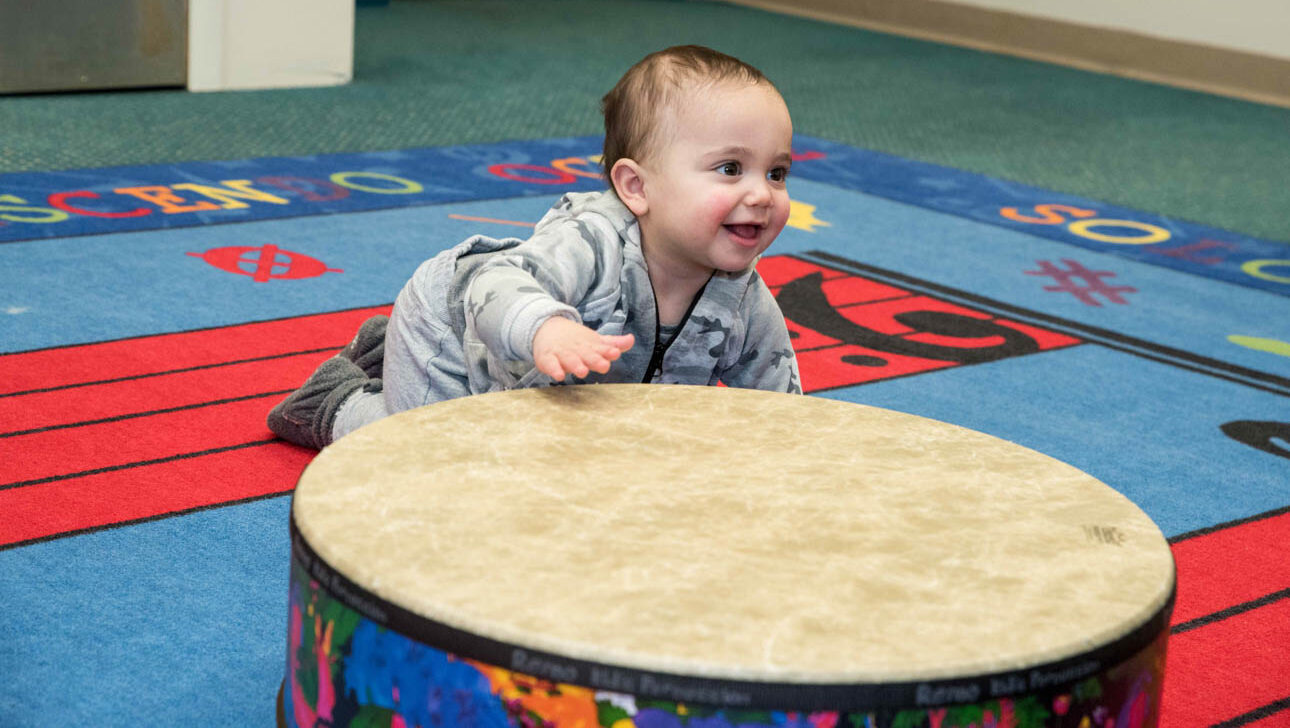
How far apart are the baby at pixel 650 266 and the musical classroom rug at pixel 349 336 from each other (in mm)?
248

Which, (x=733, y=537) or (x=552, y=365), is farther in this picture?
(x=552, y=365)

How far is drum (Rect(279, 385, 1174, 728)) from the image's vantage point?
2.12 feet

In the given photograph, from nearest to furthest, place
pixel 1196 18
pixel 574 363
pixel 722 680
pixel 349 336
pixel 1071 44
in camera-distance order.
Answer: pixel 722 680 < pixel 574 363 < pixel 349 336 < pixel 1196 18 < pixel 1071 44

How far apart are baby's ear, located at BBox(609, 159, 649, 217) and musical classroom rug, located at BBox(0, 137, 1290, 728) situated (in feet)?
1.43

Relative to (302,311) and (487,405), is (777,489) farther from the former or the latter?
(302,311)

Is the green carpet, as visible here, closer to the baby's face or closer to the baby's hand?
the baby's face

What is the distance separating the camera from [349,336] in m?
1.89

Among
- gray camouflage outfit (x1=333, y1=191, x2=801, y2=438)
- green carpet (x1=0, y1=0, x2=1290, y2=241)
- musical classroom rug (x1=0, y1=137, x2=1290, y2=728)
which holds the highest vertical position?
gray camouflage outfit (x1=333, y1=191, x2=801, y2=438)

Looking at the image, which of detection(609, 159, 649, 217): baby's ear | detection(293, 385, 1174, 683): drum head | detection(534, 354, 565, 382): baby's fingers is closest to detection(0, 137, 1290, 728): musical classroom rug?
detection(293, 385, 1174, 683): drum head

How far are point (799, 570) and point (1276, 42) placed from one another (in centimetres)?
460

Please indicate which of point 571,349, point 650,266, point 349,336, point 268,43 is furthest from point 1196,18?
point 571,349

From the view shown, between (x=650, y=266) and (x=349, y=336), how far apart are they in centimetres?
72

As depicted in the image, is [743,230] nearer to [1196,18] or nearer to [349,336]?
[349,336]

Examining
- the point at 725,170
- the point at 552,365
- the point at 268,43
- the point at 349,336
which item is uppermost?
the point at 725,170
